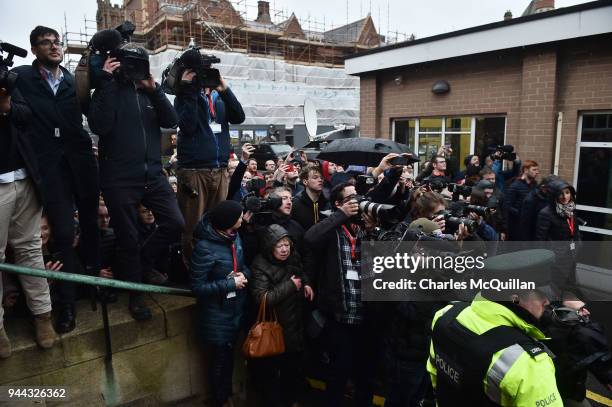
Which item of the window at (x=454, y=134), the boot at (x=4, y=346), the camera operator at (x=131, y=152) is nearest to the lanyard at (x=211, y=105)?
the camera operator at (x=131, y=152)

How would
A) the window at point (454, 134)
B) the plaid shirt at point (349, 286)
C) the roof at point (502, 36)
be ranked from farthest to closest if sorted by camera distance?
the window at point (454, 134) < the roof at point (502, 36) < the plaid shirt at point (349, 286)

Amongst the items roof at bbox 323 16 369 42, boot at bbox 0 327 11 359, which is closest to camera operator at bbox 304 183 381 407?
boot at bbox 0 327 11 359

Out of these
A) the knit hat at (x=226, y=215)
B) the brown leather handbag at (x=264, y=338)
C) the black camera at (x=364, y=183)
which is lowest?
the brown leather handbag at (x=264, y=338)

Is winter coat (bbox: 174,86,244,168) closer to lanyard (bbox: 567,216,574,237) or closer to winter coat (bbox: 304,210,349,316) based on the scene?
winter coat (bbox: 304,210,349,316)

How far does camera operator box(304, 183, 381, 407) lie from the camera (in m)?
3.21

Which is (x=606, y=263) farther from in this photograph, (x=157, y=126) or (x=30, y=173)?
(x=30, y=173)

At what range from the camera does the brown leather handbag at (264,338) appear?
3125 millimetres

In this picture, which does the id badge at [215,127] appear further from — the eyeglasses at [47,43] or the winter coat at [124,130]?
the eyeglasses at [47,43]

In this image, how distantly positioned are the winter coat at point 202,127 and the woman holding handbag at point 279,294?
3.42 ft

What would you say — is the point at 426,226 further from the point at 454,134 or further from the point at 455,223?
the point at 454,134

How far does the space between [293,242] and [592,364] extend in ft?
6.99

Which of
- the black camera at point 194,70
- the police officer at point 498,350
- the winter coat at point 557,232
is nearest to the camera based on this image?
the police officer at point 498,350

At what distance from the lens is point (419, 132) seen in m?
9.55

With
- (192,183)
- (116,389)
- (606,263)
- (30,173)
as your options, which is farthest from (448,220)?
(606,263)
